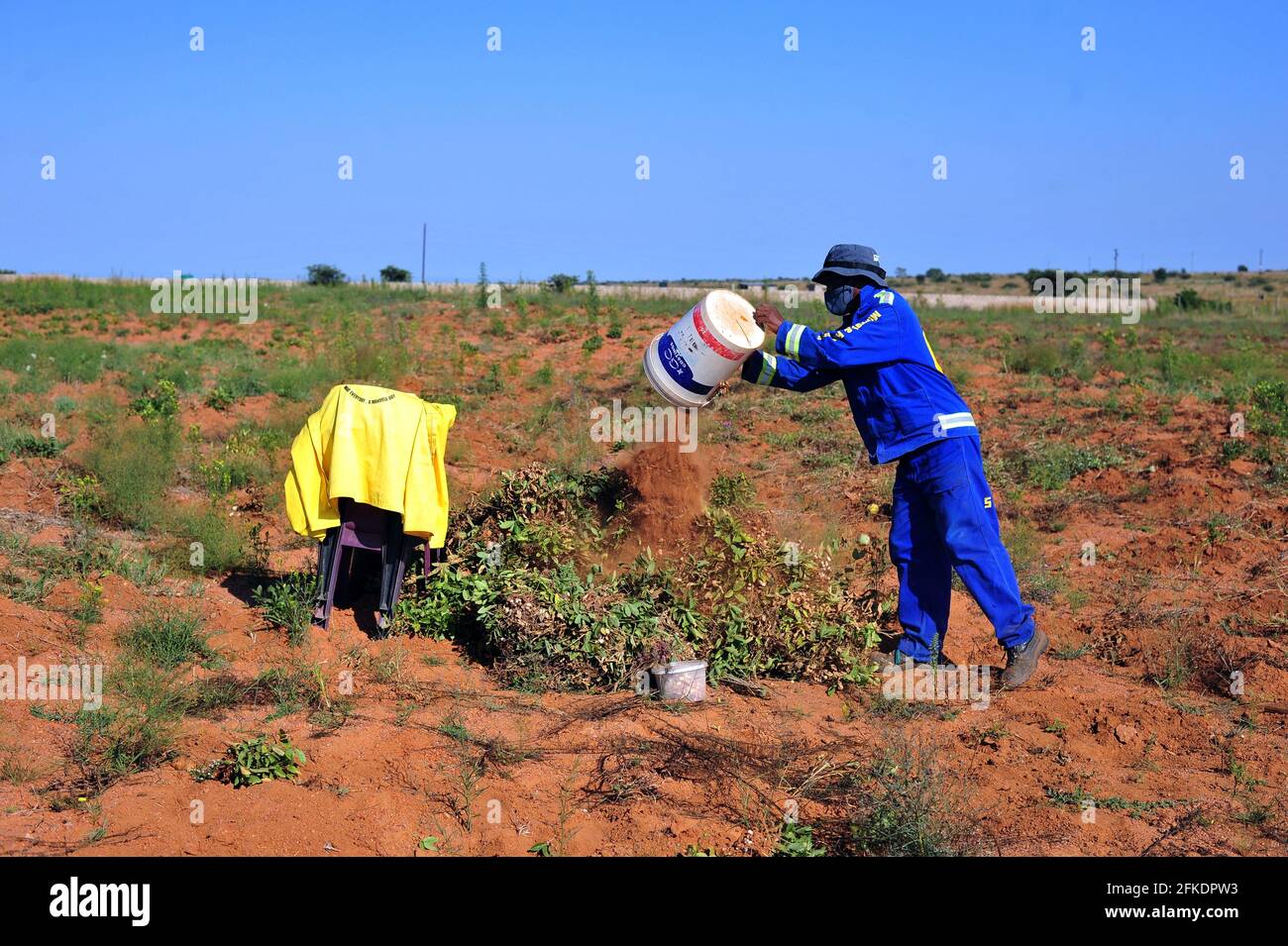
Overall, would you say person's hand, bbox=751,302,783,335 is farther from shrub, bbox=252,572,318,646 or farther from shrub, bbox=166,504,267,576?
shrub, bbox=166,504,267,576

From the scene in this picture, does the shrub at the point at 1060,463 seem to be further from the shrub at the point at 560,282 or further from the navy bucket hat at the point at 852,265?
the shrub at the point at 560,282

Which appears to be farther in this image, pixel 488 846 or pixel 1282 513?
pixel 1282 513

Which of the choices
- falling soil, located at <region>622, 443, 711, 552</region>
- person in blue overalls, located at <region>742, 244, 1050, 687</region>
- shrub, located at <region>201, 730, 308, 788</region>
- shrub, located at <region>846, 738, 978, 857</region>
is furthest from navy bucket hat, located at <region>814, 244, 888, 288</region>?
shrub, located at <region>201, 730, 308, 788</region>

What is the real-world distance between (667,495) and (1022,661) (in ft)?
6.50

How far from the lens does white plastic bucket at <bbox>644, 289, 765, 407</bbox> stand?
5363 mm

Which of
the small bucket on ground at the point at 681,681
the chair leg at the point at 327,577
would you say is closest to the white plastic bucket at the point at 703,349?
the small bucket on ground at the point at 681,681

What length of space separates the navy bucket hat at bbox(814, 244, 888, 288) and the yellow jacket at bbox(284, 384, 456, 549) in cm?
206

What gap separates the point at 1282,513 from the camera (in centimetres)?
860

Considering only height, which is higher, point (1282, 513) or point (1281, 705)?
point (1282, 513)

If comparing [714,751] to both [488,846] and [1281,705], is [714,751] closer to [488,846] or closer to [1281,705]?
[488,846]

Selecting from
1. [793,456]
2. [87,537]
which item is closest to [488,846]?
[87,537]

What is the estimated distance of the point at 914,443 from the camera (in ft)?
18.2

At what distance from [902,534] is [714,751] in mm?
1648

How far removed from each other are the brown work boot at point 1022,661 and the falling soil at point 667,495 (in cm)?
172
